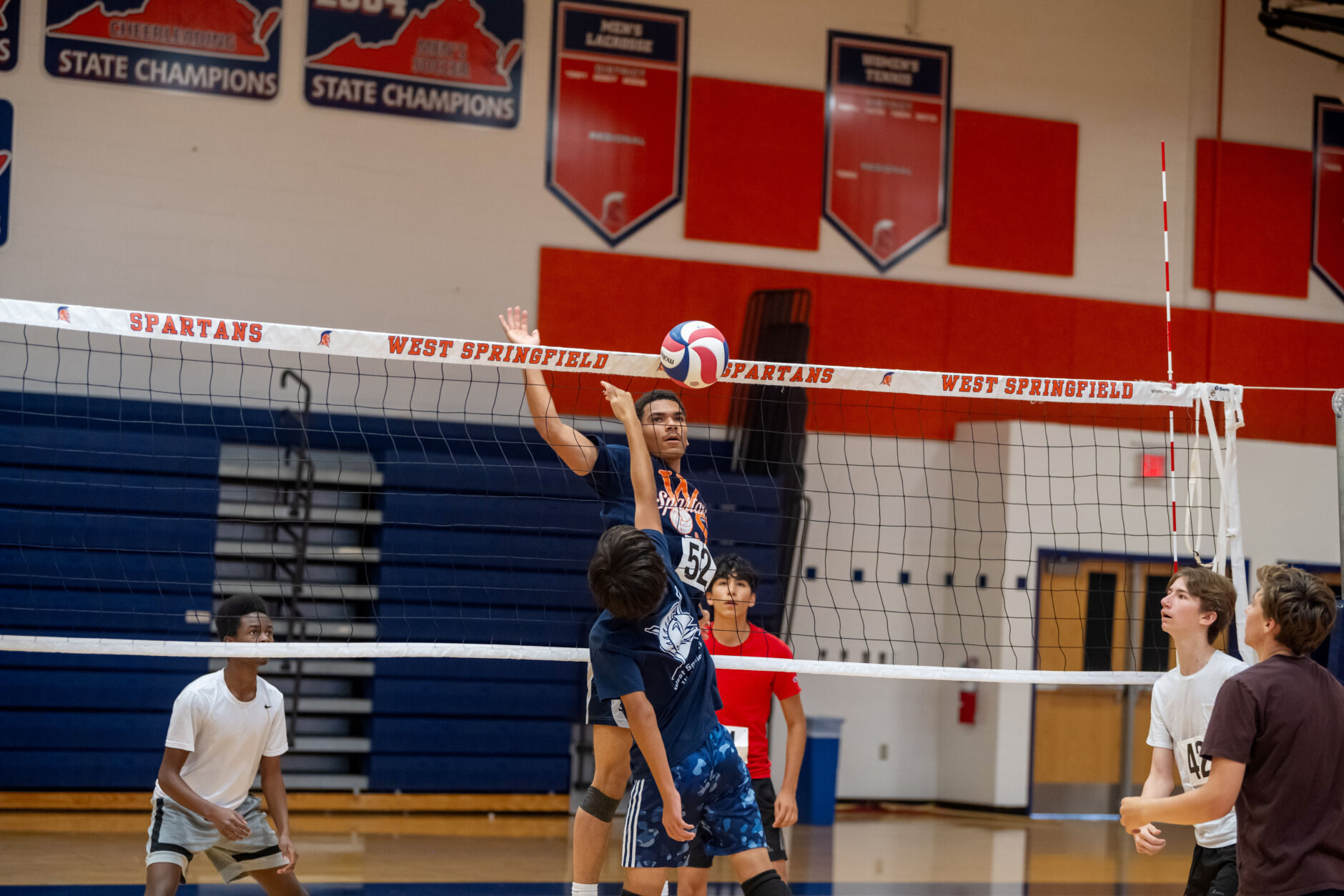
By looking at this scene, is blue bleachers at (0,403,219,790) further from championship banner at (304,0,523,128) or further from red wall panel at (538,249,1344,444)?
championship banner at (304,0,523,128)

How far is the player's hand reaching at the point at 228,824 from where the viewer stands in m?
5.00

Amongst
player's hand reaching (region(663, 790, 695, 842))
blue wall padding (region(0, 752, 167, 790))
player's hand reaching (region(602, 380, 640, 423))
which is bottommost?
blue wall padding (region(0, 752, 167, 790))

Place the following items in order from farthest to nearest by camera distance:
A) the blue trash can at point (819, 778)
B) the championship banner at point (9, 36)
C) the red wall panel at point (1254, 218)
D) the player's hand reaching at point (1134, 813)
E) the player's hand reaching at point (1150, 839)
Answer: the red wall panel at point (1254, 218)
the blue trash can at point (819, 778)
the championship banner at point (9, 36)
the player's hand reaching at point (1150, 839)
the player's hand reaching at point (1134, 813)

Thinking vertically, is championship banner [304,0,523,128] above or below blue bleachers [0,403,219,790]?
above

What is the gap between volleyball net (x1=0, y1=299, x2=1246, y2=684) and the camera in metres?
9.98

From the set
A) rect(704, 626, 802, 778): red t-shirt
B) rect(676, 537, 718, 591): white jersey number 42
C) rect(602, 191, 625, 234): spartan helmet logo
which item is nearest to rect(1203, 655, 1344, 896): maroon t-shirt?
rect(676, 537, 718, 591): white jersey number 42

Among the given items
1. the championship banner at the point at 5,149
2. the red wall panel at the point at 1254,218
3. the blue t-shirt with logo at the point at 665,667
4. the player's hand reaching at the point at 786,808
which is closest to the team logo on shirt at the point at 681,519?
the blue t-shirt with logo at the point at 665,667

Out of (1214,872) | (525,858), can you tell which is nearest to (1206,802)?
(1214,872)

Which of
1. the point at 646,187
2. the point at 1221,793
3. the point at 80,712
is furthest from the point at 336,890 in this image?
the point at 646,187

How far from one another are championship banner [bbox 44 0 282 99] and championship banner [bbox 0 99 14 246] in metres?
0.44

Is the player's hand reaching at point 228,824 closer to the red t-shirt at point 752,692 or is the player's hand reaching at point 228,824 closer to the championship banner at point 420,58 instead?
the red t-shirt at point 752,692

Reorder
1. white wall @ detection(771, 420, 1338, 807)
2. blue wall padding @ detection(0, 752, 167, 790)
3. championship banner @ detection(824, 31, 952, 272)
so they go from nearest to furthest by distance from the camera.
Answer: blue wall padding @ detection(0, 752, 167, 790) < white wall @ detection(771, 420, 1338, 807) < championship banner @ detection(824, 31, 952, 272)

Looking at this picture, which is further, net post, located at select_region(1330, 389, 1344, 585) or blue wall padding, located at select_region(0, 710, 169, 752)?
blue wall padding, located at select_region(0, 710, 169, 752)

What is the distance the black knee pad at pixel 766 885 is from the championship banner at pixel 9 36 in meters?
9.15
